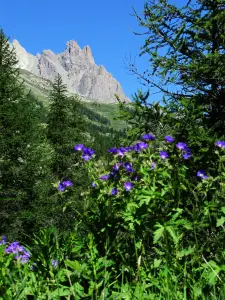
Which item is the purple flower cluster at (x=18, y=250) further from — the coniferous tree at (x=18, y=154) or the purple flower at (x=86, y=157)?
the coniferous tree at (x=18, y=154)

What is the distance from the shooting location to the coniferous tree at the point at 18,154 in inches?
812

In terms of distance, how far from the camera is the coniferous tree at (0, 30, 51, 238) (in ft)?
67.7

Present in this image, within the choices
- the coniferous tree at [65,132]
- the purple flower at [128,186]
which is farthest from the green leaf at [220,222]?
the coniferous tree at [65,132]

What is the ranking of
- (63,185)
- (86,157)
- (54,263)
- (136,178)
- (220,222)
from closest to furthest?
(54,263) → (220,222) → (136,178) → (63,185) → (86,157)

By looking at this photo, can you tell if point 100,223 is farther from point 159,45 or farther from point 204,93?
point 159,45

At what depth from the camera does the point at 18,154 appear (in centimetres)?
2155

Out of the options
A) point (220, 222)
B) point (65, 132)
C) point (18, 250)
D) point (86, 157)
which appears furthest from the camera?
point (65, 132)

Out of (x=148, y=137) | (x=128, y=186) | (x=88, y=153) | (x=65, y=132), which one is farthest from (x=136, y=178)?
Answer: (x=65, y=132)

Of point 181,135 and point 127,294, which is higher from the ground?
point 181,135

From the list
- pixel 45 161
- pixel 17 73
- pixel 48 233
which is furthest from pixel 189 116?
pixel 17 73

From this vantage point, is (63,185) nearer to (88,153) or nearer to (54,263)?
(88,153)

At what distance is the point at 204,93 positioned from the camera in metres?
10.3

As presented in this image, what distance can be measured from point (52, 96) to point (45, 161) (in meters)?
11.8

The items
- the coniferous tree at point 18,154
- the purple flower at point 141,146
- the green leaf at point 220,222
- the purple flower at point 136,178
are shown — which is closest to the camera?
the green leaf at point 220,222
